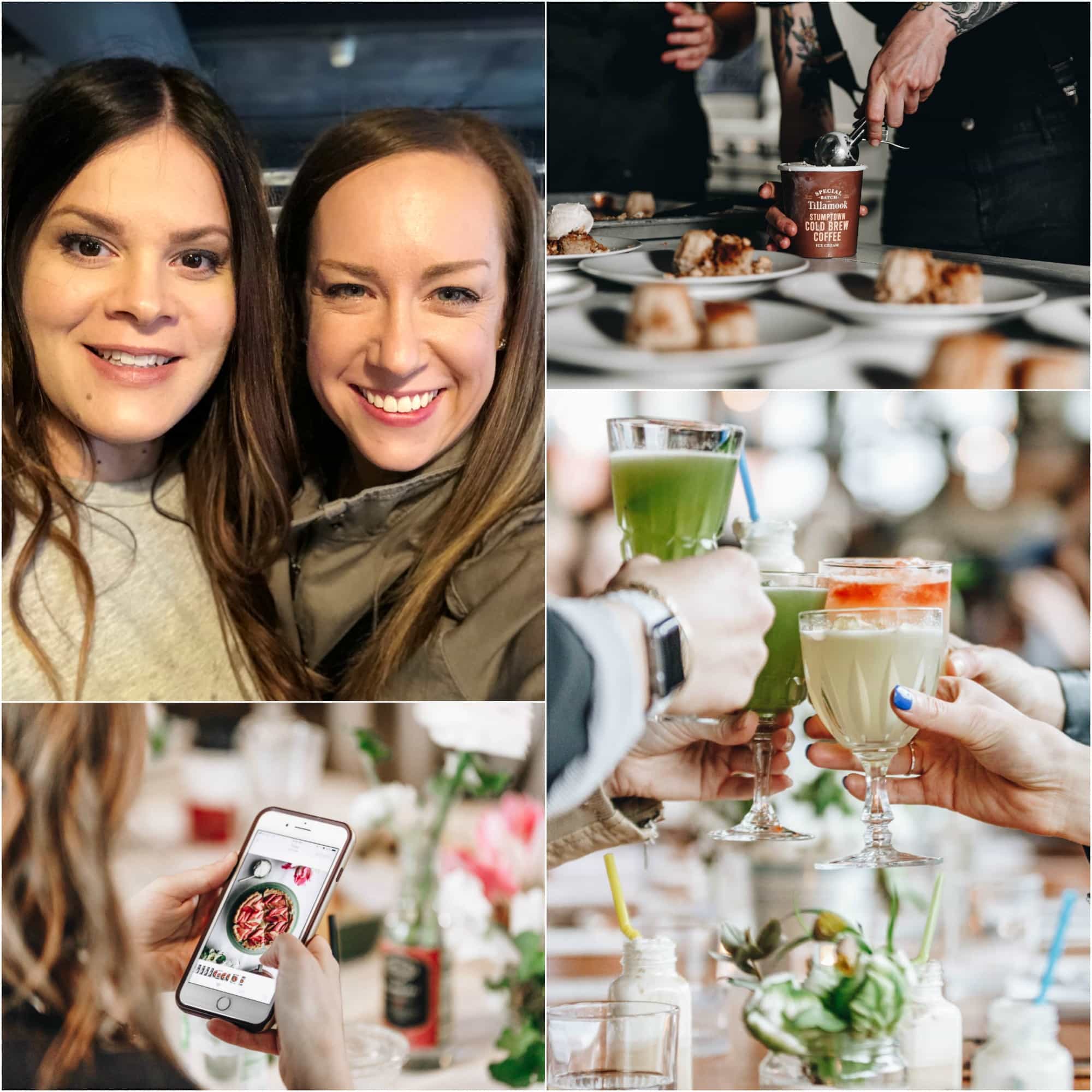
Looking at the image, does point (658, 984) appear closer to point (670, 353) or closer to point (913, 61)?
point (670, 353)

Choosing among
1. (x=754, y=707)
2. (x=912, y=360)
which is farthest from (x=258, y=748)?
(x=912, y=360)

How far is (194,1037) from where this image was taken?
1.96m

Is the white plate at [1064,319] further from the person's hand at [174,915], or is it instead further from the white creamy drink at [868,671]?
the person's hand at [174,915]

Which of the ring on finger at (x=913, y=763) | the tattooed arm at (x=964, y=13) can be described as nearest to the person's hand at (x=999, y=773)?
the ring on finger at (x=913, y=763)

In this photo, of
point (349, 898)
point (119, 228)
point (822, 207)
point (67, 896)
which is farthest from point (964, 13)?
point (67, 896)

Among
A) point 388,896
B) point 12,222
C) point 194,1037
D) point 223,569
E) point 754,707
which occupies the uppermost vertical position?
point 12,222

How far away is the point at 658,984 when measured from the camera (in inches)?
76.4

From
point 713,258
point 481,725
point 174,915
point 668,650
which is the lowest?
point 174,915

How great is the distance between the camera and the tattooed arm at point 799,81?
193 centimetres

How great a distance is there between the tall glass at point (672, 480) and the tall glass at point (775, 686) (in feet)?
0.42

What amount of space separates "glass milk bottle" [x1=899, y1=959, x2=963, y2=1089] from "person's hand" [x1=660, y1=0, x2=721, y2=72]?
1414mm

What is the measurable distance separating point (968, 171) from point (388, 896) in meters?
1.40

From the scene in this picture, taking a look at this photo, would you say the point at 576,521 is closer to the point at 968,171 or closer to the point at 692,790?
the point at 692,790

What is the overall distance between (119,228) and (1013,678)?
1454 mm
